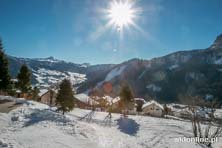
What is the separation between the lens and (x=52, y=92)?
190 feet

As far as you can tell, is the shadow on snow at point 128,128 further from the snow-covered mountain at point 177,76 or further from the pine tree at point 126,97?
the snow-covered mountain at point 177,76

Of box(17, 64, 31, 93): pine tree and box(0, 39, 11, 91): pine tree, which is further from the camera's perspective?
box(17, 64, 31, 93): pine tree

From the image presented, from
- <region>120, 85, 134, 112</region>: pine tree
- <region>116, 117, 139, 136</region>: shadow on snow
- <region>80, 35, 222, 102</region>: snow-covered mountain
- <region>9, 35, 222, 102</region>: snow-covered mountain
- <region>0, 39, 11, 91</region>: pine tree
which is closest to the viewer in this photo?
<region>116, 117, 139, 136</region>: shadow on snow

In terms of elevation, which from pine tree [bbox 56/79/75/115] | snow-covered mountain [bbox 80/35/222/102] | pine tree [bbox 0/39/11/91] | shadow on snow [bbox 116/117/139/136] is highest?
snow-covered mountain [bbox 80/35/222/102]

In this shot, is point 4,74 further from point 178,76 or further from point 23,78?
point 178,76

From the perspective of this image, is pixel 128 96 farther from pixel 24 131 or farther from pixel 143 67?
pixel 143 67

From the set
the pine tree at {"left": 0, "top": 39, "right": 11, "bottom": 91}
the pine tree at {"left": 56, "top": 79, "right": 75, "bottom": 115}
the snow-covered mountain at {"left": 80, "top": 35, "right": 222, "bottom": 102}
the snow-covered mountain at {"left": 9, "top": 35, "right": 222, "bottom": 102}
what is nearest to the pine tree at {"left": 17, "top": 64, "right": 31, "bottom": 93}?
the pine tree at {"left": 0, "top": 39, "right": 11, "bottom": 91}

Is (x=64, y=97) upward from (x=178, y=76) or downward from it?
downward

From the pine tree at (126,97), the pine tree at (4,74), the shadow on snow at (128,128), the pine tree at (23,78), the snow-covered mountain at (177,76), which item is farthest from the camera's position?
the snow-covered mountain at (177,76)

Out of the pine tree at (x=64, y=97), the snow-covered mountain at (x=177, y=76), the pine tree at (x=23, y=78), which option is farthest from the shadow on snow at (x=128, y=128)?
the snow-covered mountain at (x=177, y=76)

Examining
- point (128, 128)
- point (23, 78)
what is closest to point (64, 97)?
point (128, 128)

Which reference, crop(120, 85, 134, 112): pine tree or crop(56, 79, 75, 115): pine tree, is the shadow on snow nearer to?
crop(56, 79, 75, 115): pine tree

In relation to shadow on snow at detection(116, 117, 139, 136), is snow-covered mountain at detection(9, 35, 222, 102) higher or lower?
higher

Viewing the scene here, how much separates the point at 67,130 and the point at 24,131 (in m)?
3.32
